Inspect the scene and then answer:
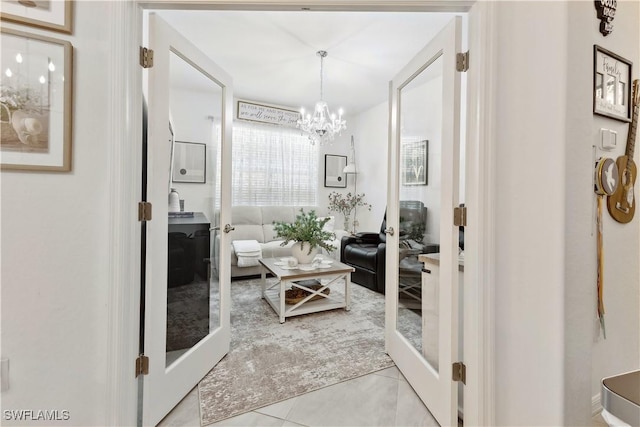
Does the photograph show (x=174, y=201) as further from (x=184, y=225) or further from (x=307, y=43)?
(x=307, y=43)

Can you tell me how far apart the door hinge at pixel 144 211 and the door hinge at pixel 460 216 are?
1549 millimetres

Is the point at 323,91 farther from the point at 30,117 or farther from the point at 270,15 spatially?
the point at 30,117

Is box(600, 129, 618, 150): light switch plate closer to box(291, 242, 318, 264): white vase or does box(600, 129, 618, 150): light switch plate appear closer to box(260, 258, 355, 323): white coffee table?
box(260, 258, 355, 323): white coffee table

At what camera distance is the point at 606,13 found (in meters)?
1.14

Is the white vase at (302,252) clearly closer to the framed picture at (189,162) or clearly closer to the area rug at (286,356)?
the area rug at (286,356)

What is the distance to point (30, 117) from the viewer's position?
45.6 inches

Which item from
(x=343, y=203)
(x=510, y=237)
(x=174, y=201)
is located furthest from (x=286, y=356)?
(x=343, y=203)

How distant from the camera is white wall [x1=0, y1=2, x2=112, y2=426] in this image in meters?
1.16

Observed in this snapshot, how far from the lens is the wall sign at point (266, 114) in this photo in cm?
475

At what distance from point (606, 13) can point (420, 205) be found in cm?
117

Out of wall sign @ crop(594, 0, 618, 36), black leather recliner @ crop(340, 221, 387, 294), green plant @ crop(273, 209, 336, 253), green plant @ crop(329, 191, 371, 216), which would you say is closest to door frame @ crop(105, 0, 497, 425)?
wall sign @ crop(594, 0, 618, 36)

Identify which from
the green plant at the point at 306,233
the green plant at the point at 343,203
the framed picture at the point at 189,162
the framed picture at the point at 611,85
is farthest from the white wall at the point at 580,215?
the green plant at the point at 343,203

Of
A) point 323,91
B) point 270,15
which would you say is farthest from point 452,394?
point 323,91

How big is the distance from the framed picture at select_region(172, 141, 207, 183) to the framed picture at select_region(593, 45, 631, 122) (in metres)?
2.17
